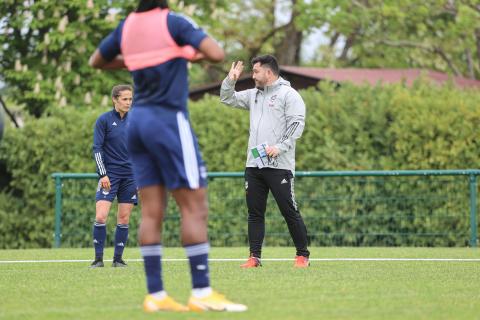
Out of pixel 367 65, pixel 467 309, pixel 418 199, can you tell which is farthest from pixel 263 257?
pixel 367 65

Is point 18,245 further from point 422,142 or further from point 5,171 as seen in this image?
point 422,142

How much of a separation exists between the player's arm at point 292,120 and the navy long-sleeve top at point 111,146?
5.81ft

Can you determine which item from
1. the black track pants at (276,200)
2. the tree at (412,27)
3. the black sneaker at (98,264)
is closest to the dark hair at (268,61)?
the black track pants at (276,200)

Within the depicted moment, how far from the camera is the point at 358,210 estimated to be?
18.2 meters

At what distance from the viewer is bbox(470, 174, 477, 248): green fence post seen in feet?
55.5

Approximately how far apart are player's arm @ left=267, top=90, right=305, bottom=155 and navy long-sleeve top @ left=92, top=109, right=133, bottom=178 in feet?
5.81

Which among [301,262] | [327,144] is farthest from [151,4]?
[327,144]

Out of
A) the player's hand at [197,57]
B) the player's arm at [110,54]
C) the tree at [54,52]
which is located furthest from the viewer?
the tree at [54,52]

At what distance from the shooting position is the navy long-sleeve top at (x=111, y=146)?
11.5 metres

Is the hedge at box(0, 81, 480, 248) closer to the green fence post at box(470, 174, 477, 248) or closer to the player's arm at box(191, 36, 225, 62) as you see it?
the green fence post at box(470, 174, 477, 248)

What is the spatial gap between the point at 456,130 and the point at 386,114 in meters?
1.29

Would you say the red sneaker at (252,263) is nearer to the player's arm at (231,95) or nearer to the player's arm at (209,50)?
the player's arm at (231,95)

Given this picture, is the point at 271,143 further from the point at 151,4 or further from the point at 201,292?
the point at 201,292

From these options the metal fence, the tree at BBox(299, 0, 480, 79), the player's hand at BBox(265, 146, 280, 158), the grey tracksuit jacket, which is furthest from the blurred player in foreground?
the tree at BBox(299, 0, 480, 79)
